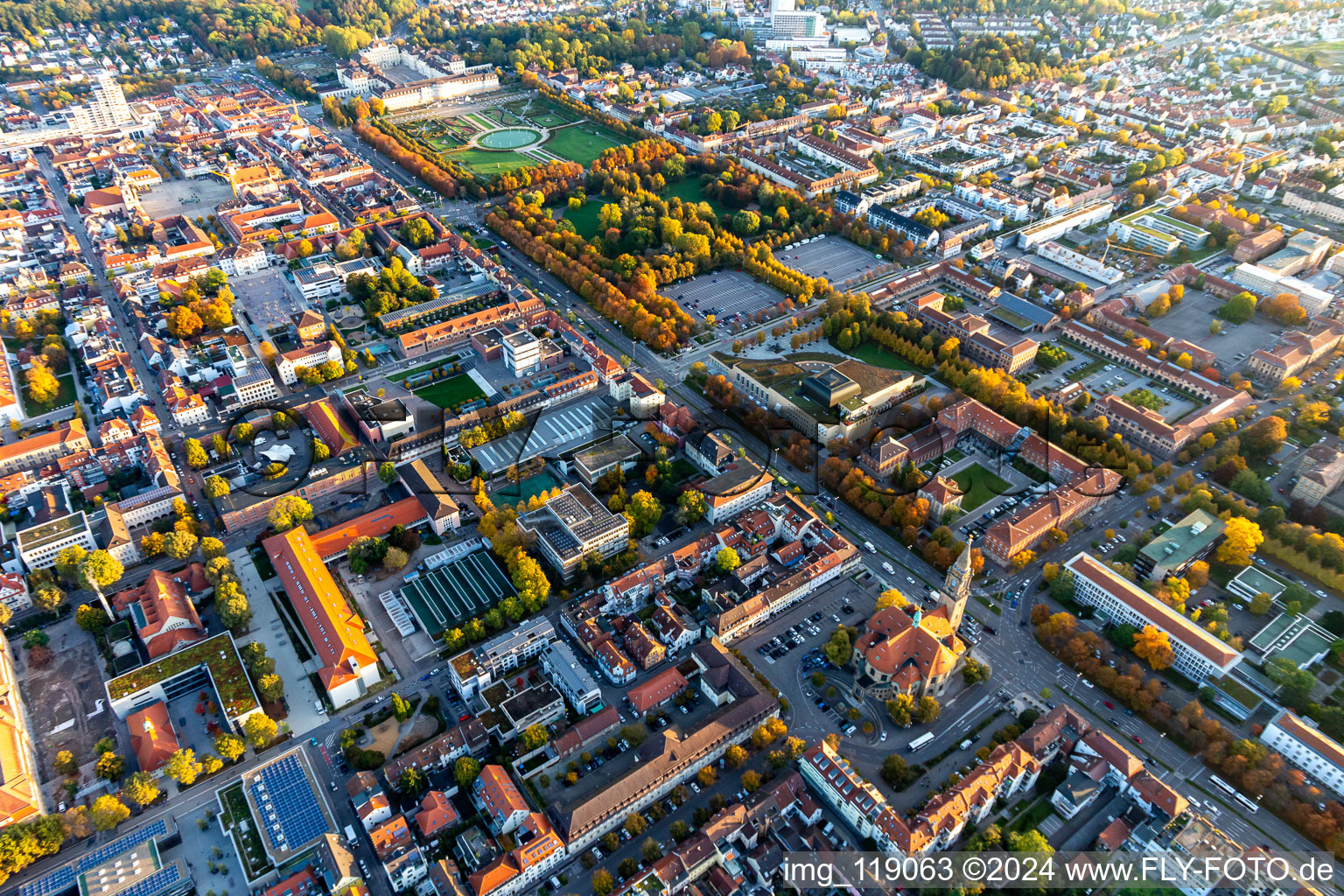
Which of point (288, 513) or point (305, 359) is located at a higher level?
point (305, 359)

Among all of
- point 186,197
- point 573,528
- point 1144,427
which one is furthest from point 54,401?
point 1144,427

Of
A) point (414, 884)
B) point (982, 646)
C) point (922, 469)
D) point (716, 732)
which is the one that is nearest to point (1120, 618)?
point (982, 646)

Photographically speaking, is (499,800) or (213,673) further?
(213,673)

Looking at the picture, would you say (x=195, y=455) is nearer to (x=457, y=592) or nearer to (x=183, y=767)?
(x=457, y=592)

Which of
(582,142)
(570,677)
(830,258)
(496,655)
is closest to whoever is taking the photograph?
(570,677)

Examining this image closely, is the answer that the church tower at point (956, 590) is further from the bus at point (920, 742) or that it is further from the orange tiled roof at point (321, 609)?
the orange tiled roof at point (321, 609)

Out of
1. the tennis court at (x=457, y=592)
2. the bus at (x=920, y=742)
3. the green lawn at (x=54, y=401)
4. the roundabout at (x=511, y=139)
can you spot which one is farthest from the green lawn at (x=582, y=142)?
the bus at (x=920, y=742)

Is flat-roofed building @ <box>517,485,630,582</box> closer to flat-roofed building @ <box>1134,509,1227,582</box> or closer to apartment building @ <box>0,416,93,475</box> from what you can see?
flat-roofed building @ <box>1134,509,1227,582</box>
